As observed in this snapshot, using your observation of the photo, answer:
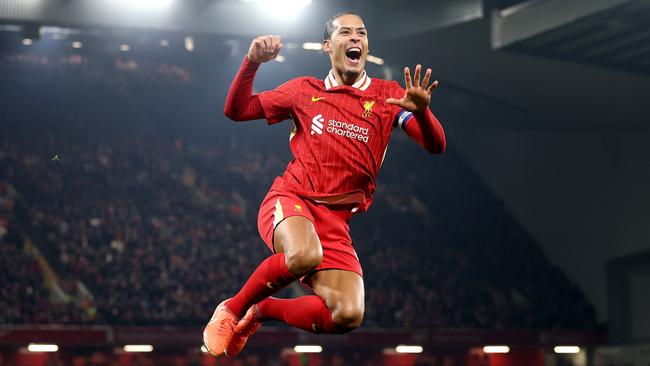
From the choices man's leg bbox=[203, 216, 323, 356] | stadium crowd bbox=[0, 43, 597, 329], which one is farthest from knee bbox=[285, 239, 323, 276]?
stadium crowd bbox=[0, 43, 597, 329]

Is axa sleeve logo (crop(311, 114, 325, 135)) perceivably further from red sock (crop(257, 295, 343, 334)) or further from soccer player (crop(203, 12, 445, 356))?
red sock (crop(257, 295, 343, 334))

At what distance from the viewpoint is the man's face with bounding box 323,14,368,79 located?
710cm

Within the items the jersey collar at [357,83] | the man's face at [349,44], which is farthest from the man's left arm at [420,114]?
the man's face at [349,44]

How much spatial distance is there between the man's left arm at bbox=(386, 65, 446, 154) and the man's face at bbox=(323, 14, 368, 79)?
44cm

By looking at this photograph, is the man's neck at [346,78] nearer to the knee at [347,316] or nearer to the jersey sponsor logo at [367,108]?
the jersey sponsor logo at [367,108]

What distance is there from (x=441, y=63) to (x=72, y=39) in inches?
389

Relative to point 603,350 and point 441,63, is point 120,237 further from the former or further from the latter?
point 603,350

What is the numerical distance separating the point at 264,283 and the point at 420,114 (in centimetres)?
160

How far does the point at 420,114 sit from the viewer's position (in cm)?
681

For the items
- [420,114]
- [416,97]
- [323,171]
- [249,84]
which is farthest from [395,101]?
[249,84]

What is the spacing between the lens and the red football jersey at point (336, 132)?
712cm

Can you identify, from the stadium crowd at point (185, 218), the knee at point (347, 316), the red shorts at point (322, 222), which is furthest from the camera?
the stadium crowd at point (185, 218)

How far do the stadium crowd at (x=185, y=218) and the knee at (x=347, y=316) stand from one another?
16021mm

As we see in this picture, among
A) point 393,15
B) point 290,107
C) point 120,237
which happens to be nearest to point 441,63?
point 393,15
